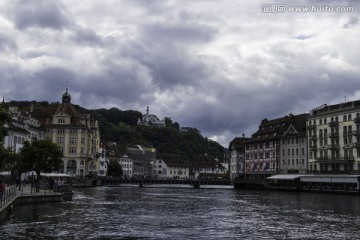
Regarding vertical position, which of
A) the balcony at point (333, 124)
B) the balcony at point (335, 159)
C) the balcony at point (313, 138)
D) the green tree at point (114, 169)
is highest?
the balcony at point (333, 124)

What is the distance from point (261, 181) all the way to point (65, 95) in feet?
224

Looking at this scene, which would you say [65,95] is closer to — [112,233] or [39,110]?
[39,110]

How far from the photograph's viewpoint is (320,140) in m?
122

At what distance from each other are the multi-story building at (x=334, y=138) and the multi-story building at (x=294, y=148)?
3.30m

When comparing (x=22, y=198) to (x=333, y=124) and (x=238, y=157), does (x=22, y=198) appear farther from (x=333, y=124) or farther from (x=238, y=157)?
(x=238, y=157)

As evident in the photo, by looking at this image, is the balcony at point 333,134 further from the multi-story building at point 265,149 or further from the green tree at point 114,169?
the green tree at point 114,169

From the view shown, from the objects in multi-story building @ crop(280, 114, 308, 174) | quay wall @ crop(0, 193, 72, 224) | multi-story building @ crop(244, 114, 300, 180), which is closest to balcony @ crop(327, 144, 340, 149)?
multi-story building @ crop(280, 114, 308, 174)

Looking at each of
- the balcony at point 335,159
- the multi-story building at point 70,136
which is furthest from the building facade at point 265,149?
the multi-story building at point 70,136

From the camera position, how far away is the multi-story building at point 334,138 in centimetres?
11069

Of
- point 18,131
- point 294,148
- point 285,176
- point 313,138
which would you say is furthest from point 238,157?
point 18,131

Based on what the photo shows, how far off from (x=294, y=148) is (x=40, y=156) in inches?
3250

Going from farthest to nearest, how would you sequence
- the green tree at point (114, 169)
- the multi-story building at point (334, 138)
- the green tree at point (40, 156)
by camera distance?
the green tree at point (114, 169), the multi-story building at point (334, 138), the green tree at point (40, 156)

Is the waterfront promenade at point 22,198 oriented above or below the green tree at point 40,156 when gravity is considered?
below

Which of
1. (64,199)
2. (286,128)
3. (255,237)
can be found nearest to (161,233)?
(255,237)
